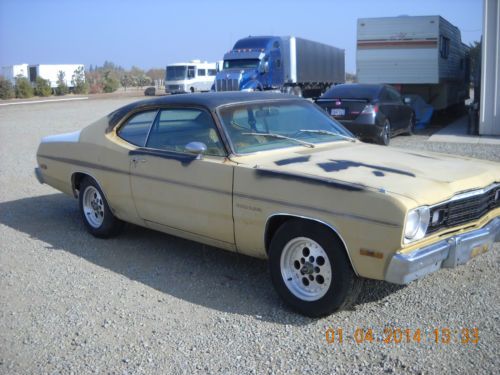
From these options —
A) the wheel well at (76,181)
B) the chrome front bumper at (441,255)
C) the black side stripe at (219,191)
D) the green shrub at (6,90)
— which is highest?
the green shrub at (6,90)

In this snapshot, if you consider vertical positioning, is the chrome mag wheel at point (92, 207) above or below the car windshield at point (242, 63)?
below

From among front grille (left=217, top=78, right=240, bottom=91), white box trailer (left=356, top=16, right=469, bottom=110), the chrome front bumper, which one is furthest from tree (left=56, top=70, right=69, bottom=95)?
the chrome front bumper

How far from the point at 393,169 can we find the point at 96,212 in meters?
3.37

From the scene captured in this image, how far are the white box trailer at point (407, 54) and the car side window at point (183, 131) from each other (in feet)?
46.0

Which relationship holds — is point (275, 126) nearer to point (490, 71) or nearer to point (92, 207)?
point (92, 207)

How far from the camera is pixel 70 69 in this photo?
5928 centimetres

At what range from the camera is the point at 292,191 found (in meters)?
3.88

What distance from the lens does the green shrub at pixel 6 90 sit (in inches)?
1882

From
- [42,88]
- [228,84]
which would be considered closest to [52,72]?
[42,88]

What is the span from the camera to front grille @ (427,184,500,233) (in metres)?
3.69

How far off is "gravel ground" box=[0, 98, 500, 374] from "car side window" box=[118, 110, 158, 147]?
43.7 inches

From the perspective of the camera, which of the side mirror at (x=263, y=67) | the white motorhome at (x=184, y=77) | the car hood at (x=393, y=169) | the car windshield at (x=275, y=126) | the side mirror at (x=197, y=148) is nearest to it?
the car hood at (x=393, y=169)

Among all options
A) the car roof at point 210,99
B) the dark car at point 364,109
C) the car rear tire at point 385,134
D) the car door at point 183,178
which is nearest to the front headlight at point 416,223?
the car door at point 183,178
